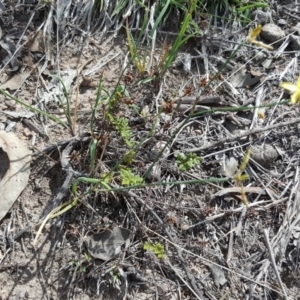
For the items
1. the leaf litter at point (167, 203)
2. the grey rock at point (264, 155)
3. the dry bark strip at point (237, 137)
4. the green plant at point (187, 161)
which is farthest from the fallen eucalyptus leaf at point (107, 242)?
the grey rock at point (264, 155)

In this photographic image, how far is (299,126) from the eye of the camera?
7.98ft

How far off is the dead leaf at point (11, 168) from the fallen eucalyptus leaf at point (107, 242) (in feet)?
1.19

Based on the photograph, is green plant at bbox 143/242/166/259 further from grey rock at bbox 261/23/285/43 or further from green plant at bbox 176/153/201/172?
grey rock at bbox 261/23/285/43

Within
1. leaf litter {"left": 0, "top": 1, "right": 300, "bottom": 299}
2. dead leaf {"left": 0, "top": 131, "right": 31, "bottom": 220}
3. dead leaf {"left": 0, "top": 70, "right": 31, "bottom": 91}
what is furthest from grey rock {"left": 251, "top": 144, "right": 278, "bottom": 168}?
dead leaf {"left": 0, "top": 70, "right": 31, "bottom": 91}

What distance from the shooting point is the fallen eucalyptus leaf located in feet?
6.81

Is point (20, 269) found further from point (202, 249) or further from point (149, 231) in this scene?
point (202, 249)

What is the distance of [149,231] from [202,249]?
0.75 ft

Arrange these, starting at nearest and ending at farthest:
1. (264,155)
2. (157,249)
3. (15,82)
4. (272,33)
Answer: (157,249) → (264,155) → (15,82) → (272,33)

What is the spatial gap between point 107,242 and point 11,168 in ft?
1.69

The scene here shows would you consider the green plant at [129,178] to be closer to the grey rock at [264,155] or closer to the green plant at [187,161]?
the green plant at [187,161]

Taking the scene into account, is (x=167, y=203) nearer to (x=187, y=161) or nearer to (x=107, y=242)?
(x=187, y=161)

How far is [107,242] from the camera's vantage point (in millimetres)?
2094

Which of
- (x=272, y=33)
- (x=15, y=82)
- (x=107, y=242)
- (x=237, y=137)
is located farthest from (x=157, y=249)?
(x=272, y=33)

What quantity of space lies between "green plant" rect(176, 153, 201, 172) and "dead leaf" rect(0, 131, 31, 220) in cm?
64
